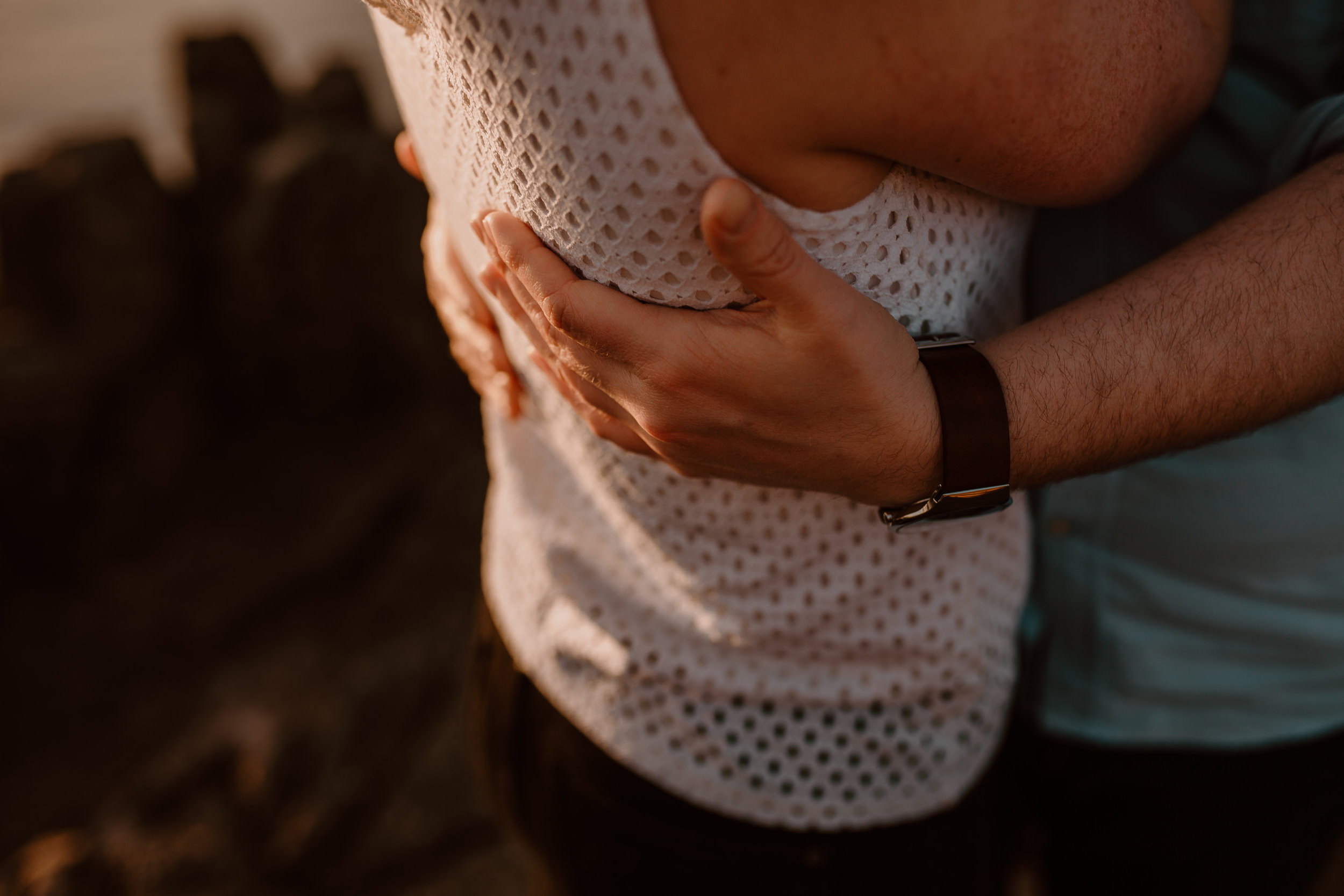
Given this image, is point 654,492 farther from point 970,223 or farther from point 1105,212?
point 1105,212

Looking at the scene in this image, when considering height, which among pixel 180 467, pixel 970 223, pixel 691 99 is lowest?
pixel 180 467

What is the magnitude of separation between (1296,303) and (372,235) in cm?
330

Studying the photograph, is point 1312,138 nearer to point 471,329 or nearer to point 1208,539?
point 1208,539

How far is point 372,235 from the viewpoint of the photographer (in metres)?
3.39

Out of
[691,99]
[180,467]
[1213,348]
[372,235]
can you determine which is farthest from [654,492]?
[180,467]

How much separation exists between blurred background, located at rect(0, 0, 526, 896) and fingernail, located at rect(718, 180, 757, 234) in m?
2.21

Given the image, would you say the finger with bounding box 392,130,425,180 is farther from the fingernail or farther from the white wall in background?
the white wall in background

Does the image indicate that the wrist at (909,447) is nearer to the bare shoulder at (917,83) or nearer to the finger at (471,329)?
the bare shoulder at (917,83)

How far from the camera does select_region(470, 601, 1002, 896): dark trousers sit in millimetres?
949

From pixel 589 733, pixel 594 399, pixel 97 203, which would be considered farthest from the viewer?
pixel 97 203

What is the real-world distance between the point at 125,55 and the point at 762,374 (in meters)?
6.85

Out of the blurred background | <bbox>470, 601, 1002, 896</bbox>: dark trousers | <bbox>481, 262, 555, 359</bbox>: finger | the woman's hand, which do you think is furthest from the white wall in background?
<bbox>470, 601, 1002, 896</bbox>: dark trousers

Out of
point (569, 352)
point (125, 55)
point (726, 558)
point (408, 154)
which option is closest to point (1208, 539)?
point (726, 558)

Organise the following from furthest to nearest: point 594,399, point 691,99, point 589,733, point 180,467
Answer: point 180,467, point 589,733, point 594,399, point 691,99
